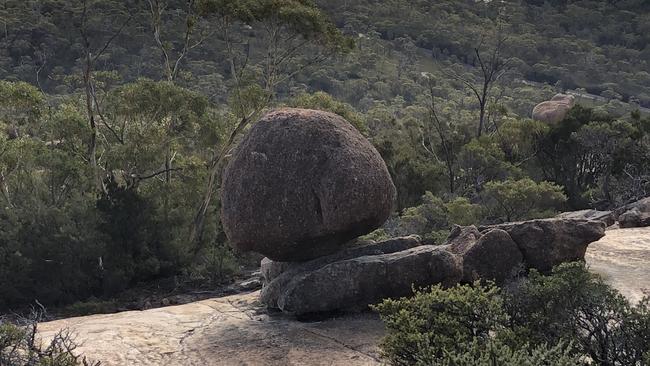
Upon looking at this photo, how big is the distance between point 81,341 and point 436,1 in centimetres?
11630

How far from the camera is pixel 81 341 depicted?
37.7 feet

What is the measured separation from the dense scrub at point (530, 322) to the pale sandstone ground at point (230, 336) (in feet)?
4.70

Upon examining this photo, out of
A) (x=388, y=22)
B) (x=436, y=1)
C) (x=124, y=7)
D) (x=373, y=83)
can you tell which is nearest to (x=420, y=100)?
(x=373, y=83)

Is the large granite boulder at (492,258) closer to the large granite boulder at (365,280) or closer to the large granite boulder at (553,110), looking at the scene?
the large granite boulder at (365,280)

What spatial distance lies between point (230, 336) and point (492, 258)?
17.8 ft

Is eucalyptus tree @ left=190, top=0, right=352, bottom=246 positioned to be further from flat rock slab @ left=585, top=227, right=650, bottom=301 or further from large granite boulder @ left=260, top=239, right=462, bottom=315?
flat rock slab @ left=585, top=227, right=650, bottom=301

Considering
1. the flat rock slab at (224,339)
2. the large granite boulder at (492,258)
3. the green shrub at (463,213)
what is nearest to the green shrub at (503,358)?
the flat rock slab at (224,339)

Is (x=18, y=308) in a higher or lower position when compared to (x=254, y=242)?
lower

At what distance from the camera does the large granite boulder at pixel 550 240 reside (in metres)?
13.6

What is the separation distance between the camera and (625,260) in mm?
16422

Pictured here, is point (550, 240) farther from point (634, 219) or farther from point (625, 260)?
point (634, 219)

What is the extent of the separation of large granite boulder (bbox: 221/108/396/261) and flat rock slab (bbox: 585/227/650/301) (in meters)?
5.32

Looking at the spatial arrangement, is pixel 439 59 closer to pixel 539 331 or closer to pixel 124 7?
pixel 124 7

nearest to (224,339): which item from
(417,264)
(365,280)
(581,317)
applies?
(365,280)
